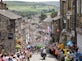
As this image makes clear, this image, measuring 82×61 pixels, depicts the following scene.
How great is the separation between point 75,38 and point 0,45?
2007cm

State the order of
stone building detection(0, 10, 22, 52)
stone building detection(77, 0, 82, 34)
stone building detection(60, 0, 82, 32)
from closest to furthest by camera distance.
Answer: stone building detection(77, 0, 82, 34)
stone building detection(60, 0, 82, 32)
stone building detection(0, 10, 22, 52)

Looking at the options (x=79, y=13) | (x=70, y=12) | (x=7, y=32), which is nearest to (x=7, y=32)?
(x=7, y=32)

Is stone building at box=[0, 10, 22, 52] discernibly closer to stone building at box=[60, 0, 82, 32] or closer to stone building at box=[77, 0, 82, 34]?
stone building at box=[60, 0, 82, 32]

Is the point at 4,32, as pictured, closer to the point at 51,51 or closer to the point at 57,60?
the point at 51,51

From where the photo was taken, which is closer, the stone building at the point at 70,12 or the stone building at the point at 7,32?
the stone building at the point at 70,12

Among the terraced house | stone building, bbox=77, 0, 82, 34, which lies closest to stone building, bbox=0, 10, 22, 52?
the terraced house

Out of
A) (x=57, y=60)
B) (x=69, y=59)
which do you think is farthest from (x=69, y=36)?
(x=69, y=59)

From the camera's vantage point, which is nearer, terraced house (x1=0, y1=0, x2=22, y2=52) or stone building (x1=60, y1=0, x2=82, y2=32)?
stone building (x1=60, y1=0, x2=82, y2=32)

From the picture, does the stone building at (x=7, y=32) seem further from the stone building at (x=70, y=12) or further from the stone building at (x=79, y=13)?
the stone building at (x=79, y=13)

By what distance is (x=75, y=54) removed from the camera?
32062 millimetres

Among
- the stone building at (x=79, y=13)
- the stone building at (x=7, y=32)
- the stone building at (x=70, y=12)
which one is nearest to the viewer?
the stone building at (x=79, y=13)

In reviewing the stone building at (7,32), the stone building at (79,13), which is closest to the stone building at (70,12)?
the stone building at (79,13)

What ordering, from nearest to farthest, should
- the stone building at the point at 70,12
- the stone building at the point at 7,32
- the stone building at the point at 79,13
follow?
the stone building at the point at 79,13, the stone building at the point at 70,12, the stone building at the point at 7,32

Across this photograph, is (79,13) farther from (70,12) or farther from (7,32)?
(7,32)
